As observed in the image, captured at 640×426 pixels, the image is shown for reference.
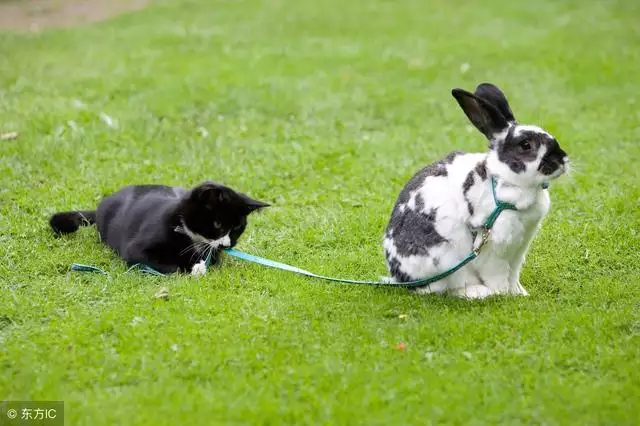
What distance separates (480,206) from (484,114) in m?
0.52

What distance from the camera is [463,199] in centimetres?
521

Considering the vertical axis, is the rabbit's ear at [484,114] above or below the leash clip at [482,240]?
above

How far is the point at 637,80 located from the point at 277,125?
14.2 feet

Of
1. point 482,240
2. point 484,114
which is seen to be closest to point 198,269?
point 482,240

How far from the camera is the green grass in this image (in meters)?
4.32

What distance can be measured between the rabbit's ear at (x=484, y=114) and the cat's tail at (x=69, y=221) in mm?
2864

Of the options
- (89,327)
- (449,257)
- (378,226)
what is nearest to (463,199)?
(449,257)

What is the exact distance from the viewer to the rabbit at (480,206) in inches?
199

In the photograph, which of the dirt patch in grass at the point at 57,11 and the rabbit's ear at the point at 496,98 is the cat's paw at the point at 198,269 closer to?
the rabbit's ear at the point at 496,98

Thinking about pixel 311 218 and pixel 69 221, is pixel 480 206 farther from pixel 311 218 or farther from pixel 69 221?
pixel 69 221

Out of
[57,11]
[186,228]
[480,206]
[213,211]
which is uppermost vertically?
[480,206]

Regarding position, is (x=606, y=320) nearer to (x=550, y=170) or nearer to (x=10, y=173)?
(x=550, y=170)

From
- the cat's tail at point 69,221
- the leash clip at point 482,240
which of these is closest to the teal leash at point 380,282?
the leash clip at point 482,240

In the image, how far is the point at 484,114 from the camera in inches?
205
